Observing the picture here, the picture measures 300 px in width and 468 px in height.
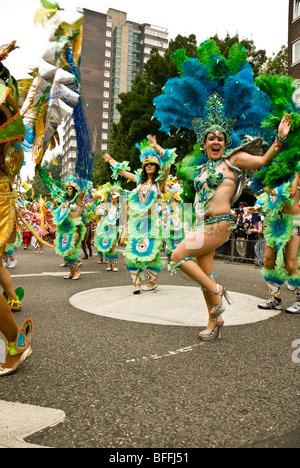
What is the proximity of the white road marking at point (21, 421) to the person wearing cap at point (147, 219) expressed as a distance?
379 centimetres

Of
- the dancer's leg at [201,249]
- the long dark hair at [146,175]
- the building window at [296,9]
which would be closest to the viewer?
the dancer's leg at [201,249]

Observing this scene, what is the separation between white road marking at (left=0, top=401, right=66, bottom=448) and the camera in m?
1.68

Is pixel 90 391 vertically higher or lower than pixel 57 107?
lower

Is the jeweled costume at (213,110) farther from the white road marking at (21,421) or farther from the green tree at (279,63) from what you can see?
the green tree at (279,63)

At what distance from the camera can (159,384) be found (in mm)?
2348

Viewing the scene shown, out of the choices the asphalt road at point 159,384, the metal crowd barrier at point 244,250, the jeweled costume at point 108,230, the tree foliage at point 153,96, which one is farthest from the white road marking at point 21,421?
the tree foliage at point 153,96

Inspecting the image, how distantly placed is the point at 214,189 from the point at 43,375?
2.09 m

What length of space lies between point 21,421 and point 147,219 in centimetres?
433

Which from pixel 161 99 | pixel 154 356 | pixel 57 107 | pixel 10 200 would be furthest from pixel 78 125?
pixel 154 356

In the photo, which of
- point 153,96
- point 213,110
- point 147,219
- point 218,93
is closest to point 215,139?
point 213,110

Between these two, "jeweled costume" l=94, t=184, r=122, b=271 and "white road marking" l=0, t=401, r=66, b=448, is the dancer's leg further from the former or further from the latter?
"jeweled costume" l=94, t=184, r=122, b=271

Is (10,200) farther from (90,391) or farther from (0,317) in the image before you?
(90,391)

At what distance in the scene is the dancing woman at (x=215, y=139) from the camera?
11.1 ft

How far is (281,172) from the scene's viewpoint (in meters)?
4.40
